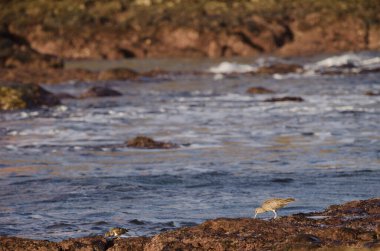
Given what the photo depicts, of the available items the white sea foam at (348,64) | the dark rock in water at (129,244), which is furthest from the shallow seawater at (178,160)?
the white sea foam at (348,64)

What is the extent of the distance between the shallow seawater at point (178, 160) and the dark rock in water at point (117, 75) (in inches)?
334

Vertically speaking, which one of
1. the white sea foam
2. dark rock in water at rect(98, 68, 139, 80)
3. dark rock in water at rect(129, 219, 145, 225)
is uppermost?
dark rock in water at rect(129, 219, 145, 225)

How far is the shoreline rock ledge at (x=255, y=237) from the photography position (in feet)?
21.5

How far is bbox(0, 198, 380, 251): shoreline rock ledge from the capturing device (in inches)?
258

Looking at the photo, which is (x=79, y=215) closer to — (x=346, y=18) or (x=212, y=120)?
(x=212, y=120)

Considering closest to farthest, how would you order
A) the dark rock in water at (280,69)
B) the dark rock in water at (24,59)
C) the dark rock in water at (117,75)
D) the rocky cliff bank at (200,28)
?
the dark rock in water at (117,75)
the dark rock in water at (280,69)
the dark rock in water at (24,59)
the rocky cliff bank at (200,28)

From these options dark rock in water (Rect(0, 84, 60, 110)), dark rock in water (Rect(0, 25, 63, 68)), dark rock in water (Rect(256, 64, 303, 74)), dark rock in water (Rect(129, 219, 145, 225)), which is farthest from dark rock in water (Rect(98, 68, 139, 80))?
dark rock in water (Rect(129, 219, 145, 225))

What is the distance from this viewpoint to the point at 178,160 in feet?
44.9

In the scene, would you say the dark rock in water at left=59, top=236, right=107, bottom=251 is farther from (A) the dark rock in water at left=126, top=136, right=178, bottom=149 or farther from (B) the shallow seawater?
(A) the dark rock in water at left=126, top=136, right=178, bottom=149

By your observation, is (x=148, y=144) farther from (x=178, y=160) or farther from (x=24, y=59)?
(x=24, y=59)

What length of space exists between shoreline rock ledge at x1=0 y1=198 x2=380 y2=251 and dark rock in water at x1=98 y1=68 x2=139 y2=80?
26.9 meters

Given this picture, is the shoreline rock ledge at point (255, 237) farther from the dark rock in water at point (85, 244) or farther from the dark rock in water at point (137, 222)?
the dark rock in water at point (137, 222)

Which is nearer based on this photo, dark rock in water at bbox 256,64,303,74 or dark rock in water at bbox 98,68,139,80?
dark rock in water at bbox 98,68,139,80

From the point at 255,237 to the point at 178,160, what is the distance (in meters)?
6.91
